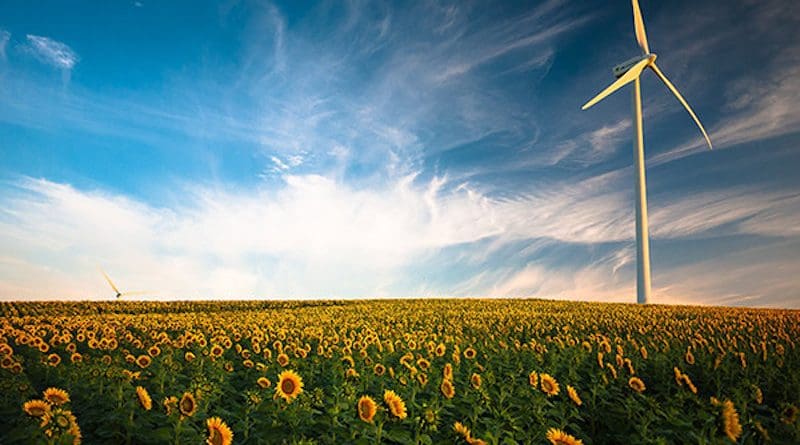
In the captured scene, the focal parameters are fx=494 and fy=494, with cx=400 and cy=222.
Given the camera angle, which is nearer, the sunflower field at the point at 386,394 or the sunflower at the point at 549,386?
the sunflower field at the point at 386,394

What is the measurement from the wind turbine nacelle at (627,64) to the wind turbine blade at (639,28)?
0.93m

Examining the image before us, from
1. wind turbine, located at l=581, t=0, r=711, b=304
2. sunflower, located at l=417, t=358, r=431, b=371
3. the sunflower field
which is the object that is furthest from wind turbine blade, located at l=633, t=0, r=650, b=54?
sunflower, located at l=417, t=358, r=431, b=371

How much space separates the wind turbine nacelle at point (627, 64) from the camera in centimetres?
3778

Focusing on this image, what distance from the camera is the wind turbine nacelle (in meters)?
37.8

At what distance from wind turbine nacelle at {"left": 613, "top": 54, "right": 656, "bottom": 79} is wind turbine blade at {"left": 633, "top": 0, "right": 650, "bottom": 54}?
93 centimetres

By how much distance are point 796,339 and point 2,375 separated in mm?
16450

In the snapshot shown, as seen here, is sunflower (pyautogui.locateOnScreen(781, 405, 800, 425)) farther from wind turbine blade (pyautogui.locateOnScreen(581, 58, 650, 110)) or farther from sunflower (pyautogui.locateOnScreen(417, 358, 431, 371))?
wind turbine blade (pyautogui.locateOnScreen(581, 58, 650, 110))

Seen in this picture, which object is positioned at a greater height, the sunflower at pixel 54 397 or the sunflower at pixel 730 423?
the sunflower at pixel 730 423

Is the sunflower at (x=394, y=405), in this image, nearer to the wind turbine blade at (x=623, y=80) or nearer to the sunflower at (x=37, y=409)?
the sunflower at (x=37, y=409)

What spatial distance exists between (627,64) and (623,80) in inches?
92.9

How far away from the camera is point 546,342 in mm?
12516

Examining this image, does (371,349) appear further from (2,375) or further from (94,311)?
(94,311)

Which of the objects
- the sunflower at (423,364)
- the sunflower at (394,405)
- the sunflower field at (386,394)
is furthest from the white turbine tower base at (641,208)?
the sunflower at (394,405)

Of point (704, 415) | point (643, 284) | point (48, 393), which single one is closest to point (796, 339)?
point (704, 415)
